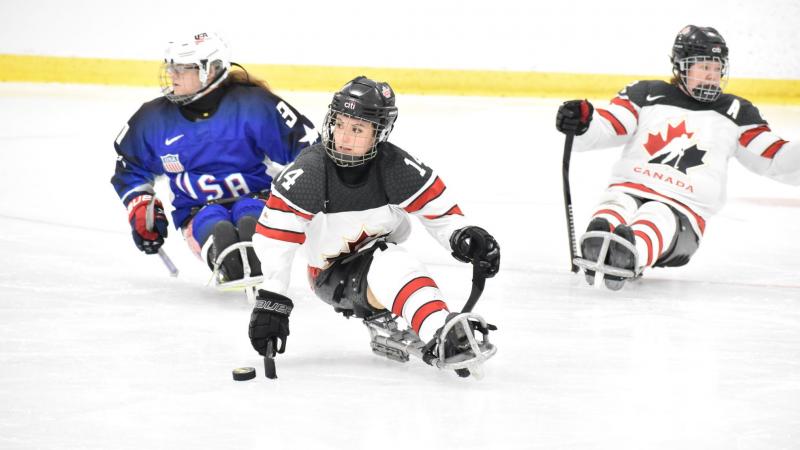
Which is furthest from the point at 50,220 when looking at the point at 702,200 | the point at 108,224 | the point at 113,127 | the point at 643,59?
the point at 643,59

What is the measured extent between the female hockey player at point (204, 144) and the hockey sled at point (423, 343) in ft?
2.74

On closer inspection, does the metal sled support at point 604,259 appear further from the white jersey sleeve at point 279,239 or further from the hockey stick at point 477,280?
the white jersey sleeve at point 279,239

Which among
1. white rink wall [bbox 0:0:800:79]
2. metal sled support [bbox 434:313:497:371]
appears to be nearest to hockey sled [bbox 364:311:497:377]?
metal sled support [bbox 434:313:497:371]

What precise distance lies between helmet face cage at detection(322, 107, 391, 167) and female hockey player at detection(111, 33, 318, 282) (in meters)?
0.91

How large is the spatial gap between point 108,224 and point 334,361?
2.05m

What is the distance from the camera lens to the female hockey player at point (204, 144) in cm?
338

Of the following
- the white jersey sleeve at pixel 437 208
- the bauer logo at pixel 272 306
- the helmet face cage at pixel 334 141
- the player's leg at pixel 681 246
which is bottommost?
the player's leg at pixel 681 246

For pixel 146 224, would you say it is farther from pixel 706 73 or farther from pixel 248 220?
pixel 706 73

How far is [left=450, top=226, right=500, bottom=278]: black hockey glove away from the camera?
245 centimetres

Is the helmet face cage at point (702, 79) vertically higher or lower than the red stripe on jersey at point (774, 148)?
higher

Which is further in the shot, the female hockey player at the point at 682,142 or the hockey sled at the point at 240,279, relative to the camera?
the female hockey player at the point at 682,142

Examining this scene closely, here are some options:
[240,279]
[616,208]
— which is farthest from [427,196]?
[616,208]

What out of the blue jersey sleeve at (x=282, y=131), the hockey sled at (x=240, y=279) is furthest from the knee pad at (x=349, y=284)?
the blue jersey sleeve at (x=282, y=131)

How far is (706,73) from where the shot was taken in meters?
3.71
